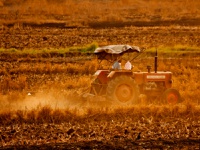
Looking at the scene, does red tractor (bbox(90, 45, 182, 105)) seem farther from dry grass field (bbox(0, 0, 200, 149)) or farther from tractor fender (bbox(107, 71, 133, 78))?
dry grass field (bbox(0, 0, 200, 149))

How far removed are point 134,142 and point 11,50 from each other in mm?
21420

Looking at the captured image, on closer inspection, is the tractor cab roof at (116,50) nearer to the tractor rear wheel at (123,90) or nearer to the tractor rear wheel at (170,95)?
the tractor rear wheel at (123,90)

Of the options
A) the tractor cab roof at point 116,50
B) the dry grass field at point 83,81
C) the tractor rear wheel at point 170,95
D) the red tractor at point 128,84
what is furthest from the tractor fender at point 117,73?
the tractor rear wheel at point 170,95

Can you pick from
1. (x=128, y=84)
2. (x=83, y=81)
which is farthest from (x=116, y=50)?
(x=83, y=81)

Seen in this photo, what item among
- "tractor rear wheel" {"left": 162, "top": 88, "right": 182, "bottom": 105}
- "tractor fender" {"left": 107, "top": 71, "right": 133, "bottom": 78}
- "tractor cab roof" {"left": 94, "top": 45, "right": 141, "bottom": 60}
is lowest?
"tractor rear wheel" {"left": 162, "top": 88, "right": 182, "bottom": 105}

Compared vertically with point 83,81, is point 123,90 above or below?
below

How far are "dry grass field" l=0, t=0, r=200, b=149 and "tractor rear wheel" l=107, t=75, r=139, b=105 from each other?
45 cm

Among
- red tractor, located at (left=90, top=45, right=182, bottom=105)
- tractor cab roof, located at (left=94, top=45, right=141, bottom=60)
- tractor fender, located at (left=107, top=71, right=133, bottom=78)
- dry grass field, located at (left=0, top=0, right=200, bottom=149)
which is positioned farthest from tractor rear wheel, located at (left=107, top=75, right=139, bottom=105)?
tractor cab roof, located at (left=94, top=45, right=141, bottom=60)

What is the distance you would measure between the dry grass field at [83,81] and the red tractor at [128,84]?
51 cm

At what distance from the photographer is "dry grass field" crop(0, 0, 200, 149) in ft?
39.9

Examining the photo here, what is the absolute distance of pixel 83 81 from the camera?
21.0 metres

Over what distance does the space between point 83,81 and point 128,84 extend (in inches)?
218

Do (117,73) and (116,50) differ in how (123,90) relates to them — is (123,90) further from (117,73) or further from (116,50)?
(116,50)

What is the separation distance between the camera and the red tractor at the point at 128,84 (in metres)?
15.6
